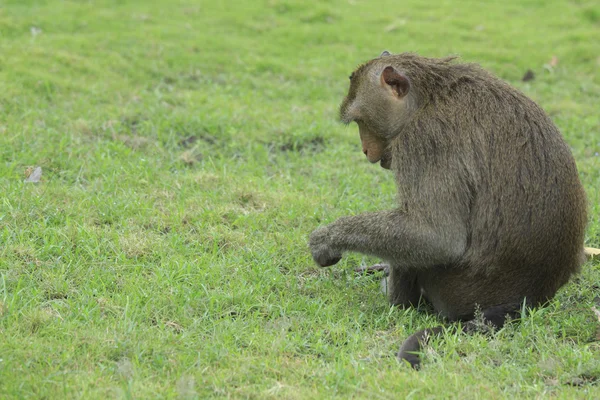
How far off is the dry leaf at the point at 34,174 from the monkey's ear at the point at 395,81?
3.07 metres

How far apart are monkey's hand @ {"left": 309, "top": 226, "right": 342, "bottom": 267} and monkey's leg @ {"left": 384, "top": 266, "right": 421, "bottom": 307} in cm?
38

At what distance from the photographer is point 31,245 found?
5.20 meters

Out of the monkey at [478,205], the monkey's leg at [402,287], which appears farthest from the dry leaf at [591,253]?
the monkey's leg at [402,287]

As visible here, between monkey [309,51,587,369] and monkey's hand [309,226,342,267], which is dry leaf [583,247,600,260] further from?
monkey's hand [309,226,342,267]

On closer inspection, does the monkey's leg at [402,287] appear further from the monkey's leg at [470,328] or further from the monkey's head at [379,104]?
the monkey's head at [379,104]

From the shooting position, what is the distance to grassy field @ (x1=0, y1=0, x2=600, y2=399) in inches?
156

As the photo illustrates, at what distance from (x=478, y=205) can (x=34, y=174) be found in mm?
3702

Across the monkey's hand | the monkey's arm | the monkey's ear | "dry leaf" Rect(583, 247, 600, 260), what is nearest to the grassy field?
"dry leaf" Rect(583, 247, 600, 260)

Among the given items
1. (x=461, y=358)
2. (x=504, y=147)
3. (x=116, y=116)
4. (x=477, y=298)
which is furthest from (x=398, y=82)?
(x=116, y=116)

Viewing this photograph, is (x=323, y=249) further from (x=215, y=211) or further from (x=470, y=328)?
(x=215, y=211)

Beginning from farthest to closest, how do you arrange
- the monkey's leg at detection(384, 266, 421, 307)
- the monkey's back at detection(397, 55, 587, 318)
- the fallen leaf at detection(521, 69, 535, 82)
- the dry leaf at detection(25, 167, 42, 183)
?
the fallen leaf at detection(521, 69, 535, 82)
the dry leaf at detection(25, 167, 42, 183)
the monkey's leg at detection(384, 266, 421, 307)
the monkey's back at detection(397, 55, 587, 318)

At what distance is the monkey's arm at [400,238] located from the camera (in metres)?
4.54

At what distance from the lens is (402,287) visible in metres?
5.01

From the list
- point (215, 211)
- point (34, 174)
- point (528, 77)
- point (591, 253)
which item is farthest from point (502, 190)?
point (528, 77)
